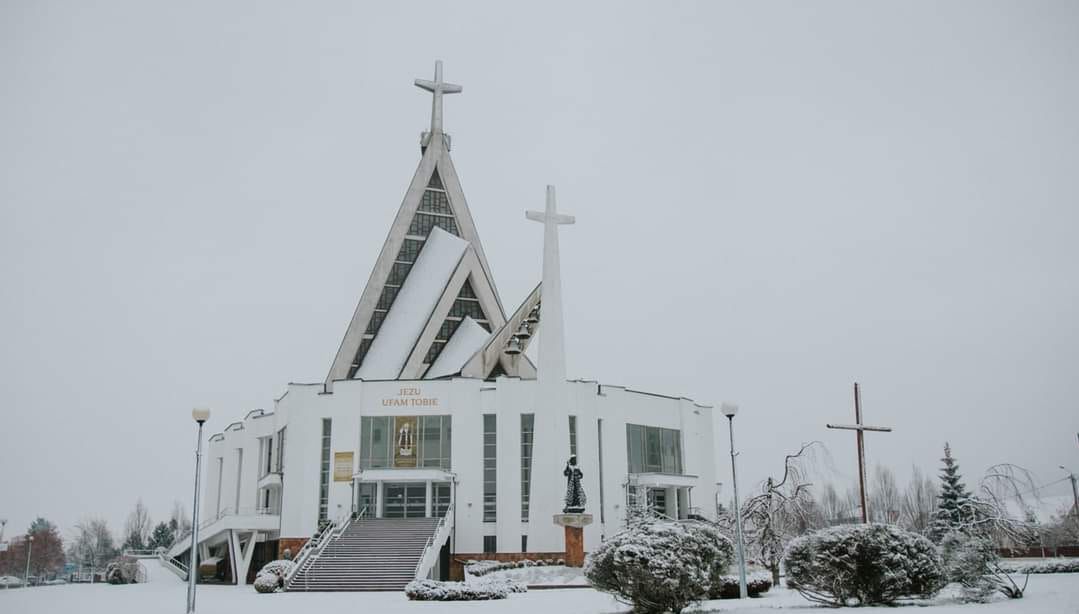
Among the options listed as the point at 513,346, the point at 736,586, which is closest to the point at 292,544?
the point at 513,346

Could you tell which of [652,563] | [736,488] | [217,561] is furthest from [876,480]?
[652,563]

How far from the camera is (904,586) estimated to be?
1653cm

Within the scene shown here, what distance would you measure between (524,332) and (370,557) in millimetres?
15288

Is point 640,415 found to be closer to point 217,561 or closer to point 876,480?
point 217,561

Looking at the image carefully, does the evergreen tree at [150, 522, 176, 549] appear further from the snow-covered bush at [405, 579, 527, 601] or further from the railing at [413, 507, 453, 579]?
the snow-covered bush at [405, 579, 527, 601]

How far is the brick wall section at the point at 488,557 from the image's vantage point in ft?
120

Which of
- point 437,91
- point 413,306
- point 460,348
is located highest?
point 437,91

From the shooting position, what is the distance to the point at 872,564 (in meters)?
16.7

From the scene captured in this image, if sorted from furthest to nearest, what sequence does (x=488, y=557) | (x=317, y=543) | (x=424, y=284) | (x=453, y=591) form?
(x=424, y=284)
(x=488, y=557)
(x=317, y=543)
(x=453, y=591)

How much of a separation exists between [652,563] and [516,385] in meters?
24.2

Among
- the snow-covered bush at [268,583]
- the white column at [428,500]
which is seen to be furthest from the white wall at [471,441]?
the snow-covered bush at [268,583]

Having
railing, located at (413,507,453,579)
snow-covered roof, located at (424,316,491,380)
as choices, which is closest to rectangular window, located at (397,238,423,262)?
snow-covered roof, located at (424,316,491,380)

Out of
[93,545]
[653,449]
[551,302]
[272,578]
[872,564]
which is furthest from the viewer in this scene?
[93,545]

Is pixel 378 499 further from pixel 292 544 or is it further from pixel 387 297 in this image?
pixel 387 297
